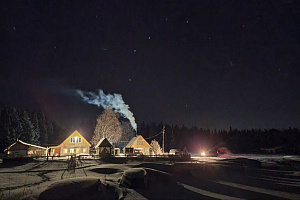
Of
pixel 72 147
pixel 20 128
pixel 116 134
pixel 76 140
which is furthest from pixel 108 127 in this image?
pixel 20 128

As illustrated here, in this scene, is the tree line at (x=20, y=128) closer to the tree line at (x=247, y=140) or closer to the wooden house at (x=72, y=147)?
the wooden house at (x=72, y=147)

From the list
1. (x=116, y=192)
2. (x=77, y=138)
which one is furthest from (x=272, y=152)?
(x=116, y=192)

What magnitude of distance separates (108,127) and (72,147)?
12.4 m

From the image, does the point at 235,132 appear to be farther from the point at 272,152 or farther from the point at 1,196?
the point at 1,196

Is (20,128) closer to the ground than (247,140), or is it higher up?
higher up

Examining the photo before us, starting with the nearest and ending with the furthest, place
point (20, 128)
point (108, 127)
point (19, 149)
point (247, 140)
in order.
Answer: point (19, 149) → point (108, 127) → point (20, 128) → point (247, 140)

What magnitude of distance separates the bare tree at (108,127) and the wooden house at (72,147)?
257 inches

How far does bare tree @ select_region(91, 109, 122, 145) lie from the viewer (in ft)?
205

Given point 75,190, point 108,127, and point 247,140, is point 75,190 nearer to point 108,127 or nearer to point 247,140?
point 108,127

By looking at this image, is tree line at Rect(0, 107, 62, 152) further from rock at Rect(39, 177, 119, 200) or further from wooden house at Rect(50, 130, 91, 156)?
rock at Rect(39, 177, 119, 200)

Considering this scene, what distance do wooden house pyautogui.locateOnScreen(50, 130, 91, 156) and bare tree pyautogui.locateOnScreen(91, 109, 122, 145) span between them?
6.54m

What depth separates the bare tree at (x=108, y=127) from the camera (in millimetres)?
62531

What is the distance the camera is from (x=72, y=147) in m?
54.5

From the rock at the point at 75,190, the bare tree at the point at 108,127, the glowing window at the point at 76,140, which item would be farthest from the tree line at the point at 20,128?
the rock at the point at 75,190
